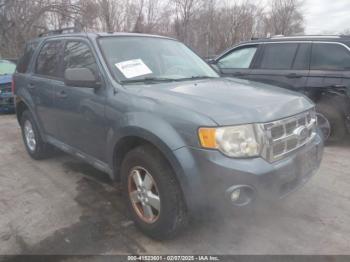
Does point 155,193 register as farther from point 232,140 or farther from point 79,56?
point 79,56

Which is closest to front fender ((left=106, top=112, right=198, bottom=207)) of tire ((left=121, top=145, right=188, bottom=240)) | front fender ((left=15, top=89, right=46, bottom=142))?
tire ((left=121, top=145, right=188, bottom=240))

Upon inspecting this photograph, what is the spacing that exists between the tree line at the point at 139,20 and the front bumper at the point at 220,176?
54.5 ft

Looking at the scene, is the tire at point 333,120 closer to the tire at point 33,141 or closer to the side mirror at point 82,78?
the side mirror at point 82,78

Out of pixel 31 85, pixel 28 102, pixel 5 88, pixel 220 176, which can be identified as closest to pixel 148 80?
pixel 220 176

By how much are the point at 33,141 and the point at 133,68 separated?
8.54 ft

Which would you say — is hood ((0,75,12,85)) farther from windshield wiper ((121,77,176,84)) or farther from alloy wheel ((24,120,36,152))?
windshield wiper ((121,77,176,84))

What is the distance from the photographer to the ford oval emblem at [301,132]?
2.76 m

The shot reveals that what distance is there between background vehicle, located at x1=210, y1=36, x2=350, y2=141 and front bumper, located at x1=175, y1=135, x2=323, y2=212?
11.2 feet

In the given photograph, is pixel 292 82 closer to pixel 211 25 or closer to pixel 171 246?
pixel 171 246

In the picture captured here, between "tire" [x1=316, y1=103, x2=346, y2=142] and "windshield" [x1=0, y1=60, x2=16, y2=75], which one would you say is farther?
"windshield" [x1=0, y1=60, x2=16, y2=75]

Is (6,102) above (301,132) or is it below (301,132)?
below

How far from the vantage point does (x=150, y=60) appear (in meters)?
3.56

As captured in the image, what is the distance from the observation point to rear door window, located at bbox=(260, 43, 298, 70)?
19.2 feet

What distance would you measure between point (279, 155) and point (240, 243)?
2.86 ft
